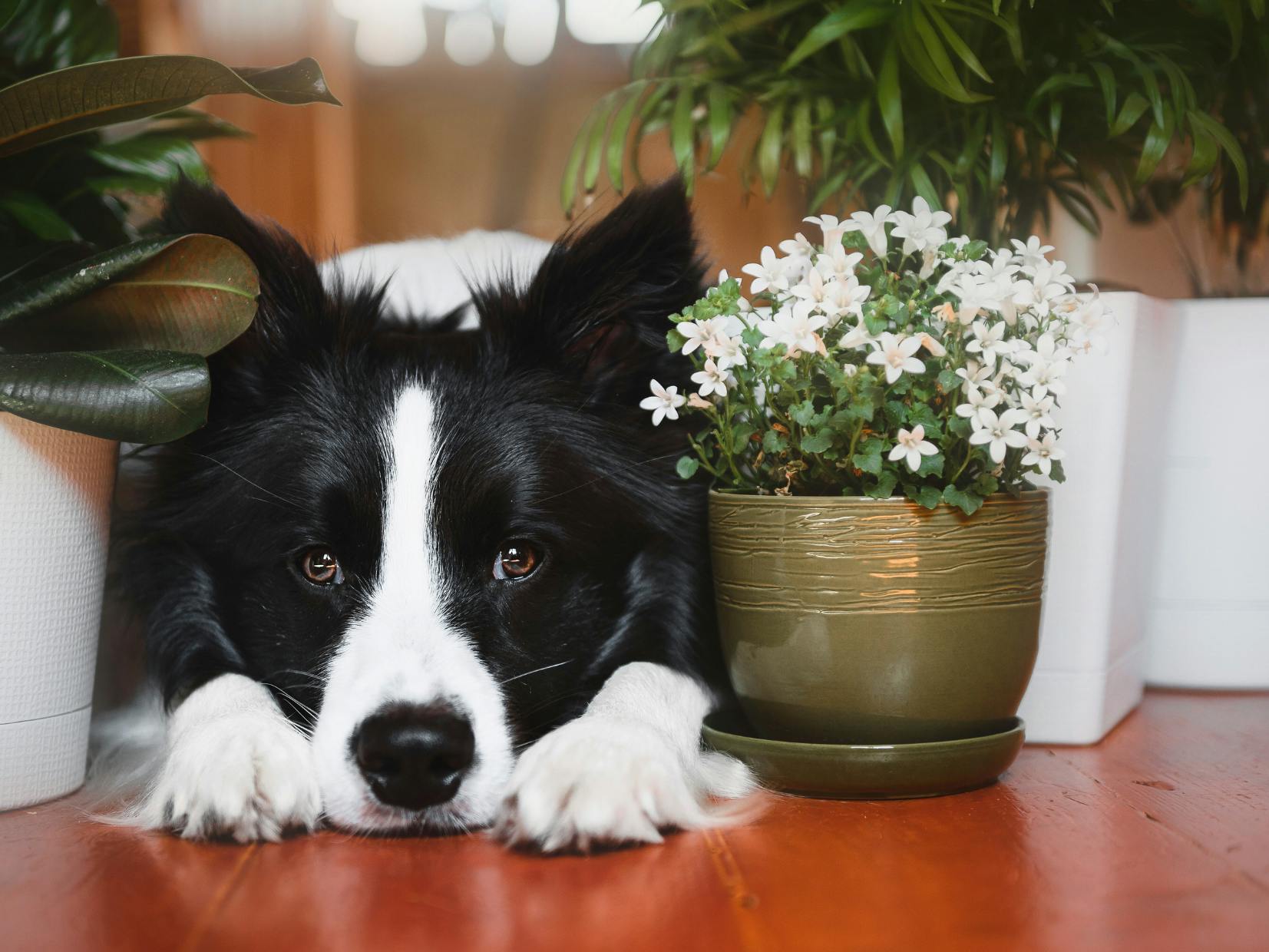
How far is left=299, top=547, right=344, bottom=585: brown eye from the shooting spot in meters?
1.30

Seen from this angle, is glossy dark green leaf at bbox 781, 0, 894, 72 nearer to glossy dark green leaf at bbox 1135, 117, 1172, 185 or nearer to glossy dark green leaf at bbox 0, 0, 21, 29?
glossy dark green leaf at bbox 1135, 117, 1172, 185

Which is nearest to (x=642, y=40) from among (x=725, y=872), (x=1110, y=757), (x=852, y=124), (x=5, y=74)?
(x=852, y=124)

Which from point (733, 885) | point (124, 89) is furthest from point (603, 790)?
point (124, 89)

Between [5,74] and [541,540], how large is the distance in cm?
110

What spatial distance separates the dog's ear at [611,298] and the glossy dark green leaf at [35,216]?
23.5 inches

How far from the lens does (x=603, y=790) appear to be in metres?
1.06

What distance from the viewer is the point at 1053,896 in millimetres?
938

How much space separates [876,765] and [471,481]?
567 millimetres

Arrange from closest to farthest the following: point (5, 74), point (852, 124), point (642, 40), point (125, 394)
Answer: point (125, 394), point (5, 74), point (852, 124), point (642, 40)

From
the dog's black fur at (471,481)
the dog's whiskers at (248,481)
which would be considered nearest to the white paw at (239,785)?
the dog's black fur at (471,481)

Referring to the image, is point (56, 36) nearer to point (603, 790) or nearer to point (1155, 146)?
point (603, 790)

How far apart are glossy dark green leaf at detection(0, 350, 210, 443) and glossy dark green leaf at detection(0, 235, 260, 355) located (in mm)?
78

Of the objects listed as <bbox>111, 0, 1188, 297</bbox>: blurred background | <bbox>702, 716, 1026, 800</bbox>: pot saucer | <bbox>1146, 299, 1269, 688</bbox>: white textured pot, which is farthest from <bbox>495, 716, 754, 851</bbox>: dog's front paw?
<bbox>111, 0, 1188, 297</bbox>: blurred background

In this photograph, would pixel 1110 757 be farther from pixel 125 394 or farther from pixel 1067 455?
pixel 125 394
